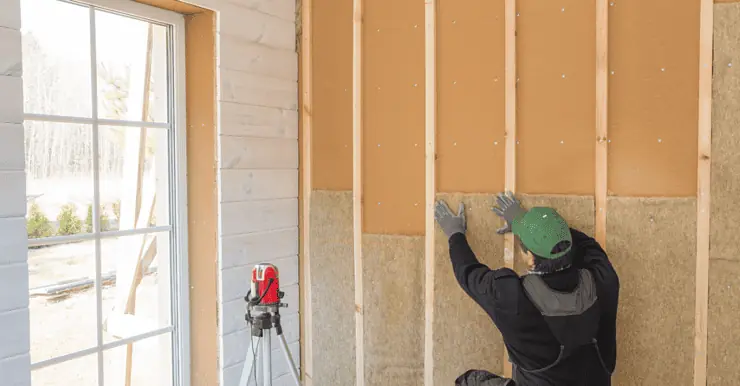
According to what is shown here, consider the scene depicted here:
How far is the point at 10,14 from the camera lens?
178 centimetres

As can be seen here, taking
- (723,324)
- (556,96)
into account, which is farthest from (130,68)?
(723,324)

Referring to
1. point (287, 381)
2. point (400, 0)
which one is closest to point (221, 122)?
point (400, 0)

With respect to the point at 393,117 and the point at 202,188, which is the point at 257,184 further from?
the point at 393,117

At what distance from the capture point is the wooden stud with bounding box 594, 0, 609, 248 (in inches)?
84.7

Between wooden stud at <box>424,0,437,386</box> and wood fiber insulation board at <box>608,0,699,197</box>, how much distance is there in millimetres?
762

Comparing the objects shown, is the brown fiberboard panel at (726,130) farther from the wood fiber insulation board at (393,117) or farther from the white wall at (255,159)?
the white wall at (255,159)

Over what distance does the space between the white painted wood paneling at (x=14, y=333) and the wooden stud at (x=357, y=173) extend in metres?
1.44

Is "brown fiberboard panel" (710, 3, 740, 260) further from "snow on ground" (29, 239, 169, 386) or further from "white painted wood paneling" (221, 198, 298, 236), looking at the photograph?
"snow on ground" (29, 239, 169, 386)

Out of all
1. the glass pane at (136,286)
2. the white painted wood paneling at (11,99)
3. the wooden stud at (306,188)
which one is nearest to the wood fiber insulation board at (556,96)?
the wooden stud at (306,188)

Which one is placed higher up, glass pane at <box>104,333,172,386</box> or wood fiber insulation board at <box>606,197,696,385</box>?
wood fiber insulation board at <box>606,197,696,385</box>

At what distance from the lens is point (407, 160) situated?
2.62 m

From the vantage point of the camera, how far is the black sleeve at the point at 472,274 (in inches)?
78.6

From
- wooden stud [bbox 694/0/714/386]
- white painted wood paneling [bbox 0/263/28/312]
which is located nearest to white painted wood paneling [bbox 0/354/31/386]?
white painted wood paneling [bbox 0/263/28/312]

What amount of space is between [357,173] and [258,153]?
0.51 meters
